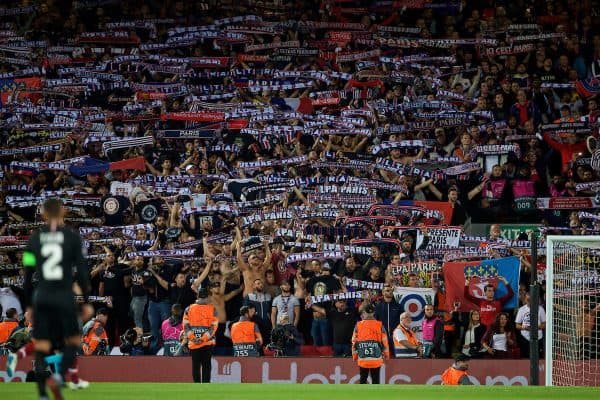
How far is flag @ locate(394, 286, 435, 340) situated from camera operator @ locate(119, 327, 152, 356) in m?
4.41

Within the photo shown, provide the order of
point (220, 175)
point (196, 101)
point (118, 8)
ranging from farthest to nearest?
A: point (118, 8), point (196, 101), point (220, 175)

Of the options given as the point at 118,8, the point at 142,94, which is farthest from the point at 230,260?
the point at 118,8

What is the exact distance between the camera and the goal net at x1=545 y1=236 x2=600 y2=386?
18.1 m

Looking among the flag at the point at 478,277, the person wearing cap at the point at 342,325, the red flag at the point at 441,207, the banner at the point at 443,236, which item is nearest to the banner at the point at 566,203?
the red flag at the point at 441,207

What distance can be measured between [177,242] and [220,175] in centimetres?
191

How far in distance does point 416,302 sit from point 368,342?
178cm

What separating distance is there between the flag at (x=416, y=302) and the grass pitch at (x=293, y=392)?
4.30 meters

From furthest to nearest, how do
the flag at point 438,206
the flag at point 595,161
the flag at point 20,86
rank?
the flag at point 20,86 < the flag at point 595,161 < the flag at point 438,206

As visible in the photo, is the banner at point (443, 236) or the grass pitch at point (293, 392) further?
the banner at point (443, 236)

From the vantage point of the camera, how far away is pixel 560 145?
75.0 feet

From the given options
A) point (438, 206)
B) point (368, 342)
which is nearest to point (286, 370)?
point (368, 342)

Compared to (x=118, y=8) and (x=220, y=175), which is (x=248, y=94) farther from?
(x=118, y=8)

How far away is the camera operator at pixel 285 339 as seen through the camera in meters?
19.1

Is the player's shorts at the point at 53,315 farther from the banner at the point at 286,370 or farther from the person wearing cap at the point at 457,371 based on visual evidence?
the banner at the point at 286,370
